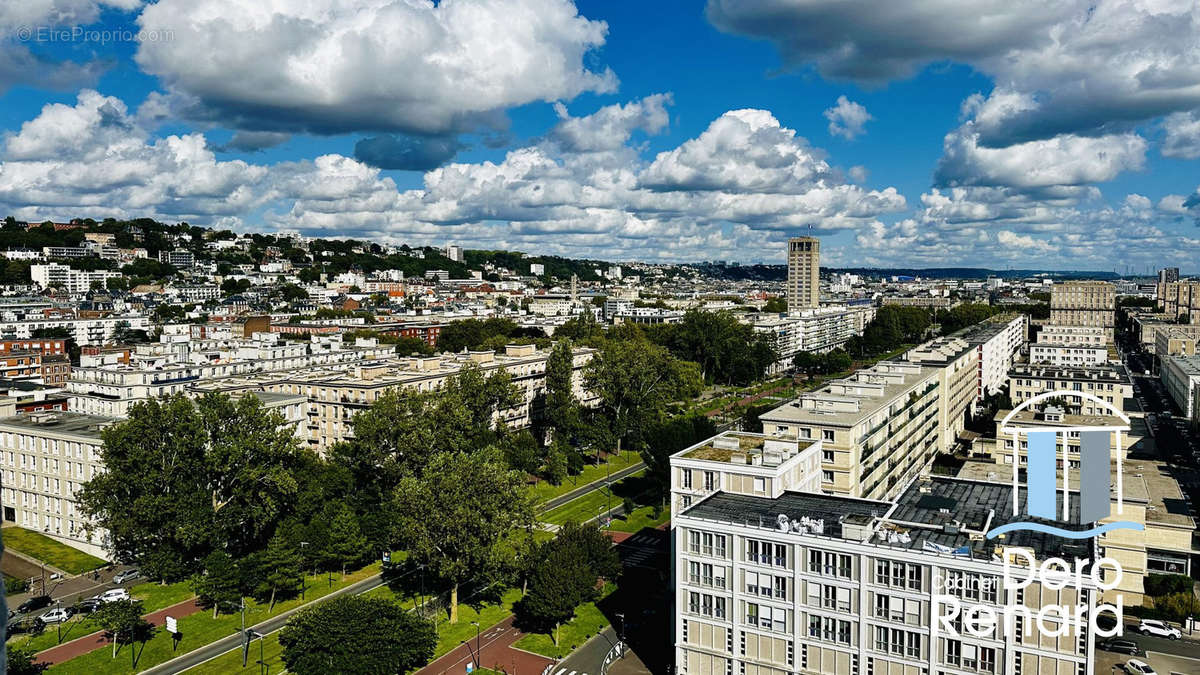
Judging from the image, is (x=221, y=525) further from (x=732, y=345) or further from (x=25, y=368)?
(x=732, y=345)

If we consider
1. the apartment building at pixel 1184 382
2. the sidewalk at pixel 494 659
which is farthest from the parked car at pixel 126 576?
the apartment building at pixel 1184 382

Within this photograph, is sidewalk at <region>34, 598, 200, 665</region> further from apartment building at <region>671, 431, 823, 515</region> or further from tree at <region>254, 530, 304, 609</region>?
apartment building at <region>671, 431, 823, 515</region>

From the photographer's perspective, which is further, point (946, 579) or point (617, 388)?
point (617, 388)

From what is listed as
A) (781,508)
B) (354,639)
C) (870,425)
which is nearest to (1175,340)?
(870,425)

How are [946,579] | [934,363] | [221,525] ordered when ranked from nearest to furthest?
[946,579] < [221,525] < [934,363]

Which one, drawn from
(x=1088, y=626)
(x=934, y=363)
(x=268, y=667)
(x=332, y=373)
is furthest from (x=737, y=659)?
(x=332, y=373)

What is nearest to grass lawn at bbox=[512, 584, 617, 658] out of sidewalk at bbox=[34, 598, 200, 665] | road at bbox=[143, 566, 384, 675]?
road at bbox=[143, 566, 384, 675]

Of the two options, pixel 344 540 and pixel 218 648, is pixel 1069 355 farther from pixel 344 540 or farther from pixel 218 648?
pixel 218 648
